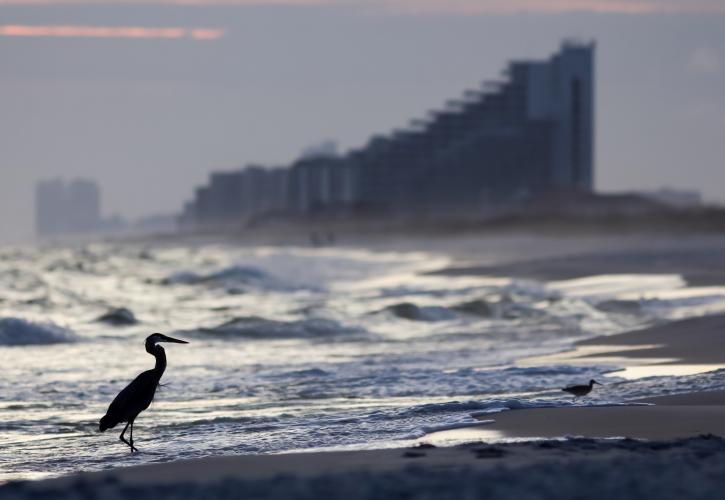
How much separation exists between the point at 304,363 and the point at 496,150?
124287 millimetres

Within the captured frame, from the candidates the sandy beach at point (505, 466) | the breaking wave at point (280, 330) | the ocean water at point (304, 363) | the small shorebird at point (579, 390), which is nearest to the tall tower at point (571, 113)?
the ocean water at point (304, 363)

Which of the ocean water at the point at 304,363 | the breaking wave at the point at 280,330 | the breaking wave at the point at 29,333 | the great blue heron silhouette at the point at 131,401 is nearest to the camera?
the great blue heron silhouette at the point at 131,401

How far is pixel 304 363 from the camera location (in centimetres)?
1459

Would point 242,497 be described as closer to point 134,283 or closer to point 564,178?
point 134,283

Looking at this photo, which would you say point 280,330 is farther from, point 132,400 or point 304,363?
point 132,400

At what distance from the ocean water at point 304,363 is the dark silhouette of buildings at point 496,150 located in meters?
94.7

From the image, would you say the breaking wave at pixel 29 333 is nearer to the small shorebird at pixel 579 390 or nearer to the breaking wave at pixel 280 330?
the breaking wave at pixel 280 330

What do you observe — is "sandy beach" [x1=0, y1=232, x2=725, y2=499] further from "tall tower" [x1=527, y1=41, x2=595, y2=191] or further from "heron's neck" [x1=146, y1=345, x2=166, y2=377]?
"tall tower" [x1=527, y1=41, x2=595, y2=191]

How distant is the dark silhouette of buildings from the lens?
5133 inches

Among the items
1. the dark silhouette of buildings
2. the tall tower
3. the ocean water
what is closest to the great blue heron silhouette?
the ocean water

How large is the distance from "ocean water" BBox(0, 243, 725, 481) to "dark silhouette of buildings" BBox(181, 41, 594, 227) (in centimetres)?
9465

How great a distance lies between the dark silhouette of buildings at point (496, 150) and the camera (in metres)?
130

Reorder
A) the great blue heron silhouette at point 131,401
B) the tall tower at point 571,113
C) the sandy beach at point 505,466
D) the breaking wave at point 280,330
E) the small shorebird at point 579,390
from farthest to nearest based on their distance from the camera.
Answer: the tall tower at point 571,113 < the breaking wave at point 280,330 < the small shorebird at point 579,390 < the great blue heron silhouette at point 131,401 < the sandy beach at point 505,466

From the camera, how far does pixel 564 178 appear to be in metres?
130
